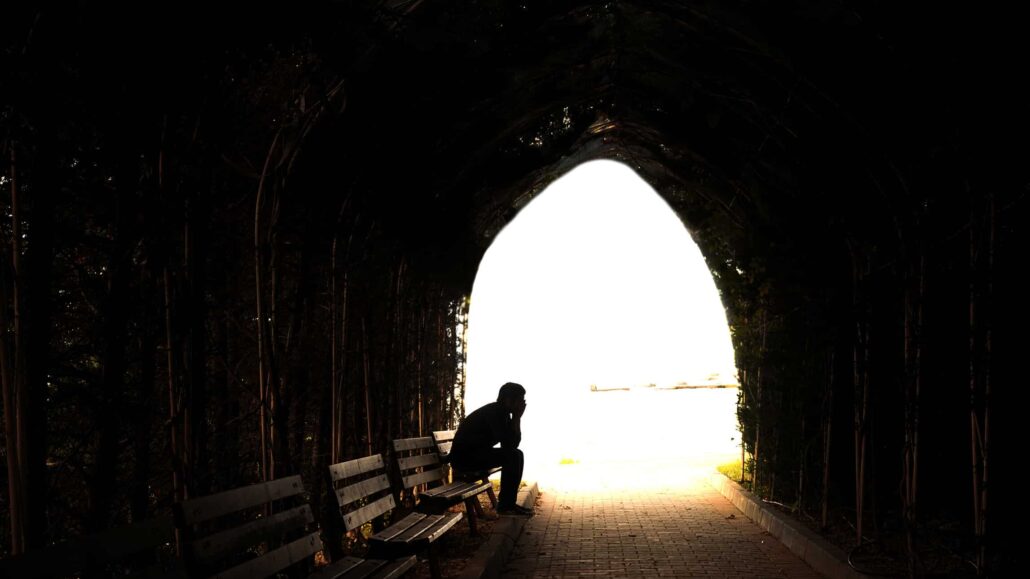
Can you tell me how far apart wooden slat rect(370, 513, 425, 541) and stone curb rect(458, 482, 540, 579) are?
506 mm

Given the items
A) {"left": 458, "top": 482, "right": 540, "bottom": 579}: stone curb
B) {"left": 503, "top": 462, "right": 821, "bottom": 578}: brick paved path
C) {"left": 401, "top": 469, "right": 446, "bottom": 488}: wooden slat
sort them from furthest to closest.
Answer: {"left": 401, "top": 469, "right": 446, "bottom": 488}: wooden slat
{"left": 503, "top": 462, "right": 821, "bottom": 578}: brick paved path
{"left": 458, "top": 482, "right": 540, "bottom": 579}: stone curb

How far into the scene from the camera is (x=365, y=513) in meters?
6.91

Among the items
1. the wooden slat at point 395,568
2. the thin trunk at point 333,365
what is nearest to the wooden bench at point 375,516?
the wooden slat at point 395,568

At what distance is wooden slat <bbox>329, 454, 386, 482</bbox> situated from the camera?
6.43 meters

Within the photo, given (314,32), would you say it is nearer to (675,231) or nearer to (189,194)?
(189,194)

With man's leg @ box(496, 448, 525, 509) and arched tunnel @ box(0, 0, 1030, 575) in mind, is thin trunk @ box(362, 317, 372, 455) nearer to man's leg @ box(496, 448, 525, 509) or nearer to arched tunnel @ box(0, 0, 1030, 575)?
arched tunnel @ box(0, 0, 1030, 575)

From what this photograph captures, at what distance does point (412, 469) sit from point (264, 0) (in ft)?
22.0

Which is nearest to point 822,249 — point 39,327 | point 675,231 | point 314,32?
point 314,32

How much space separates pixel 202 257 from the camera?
17.9ft

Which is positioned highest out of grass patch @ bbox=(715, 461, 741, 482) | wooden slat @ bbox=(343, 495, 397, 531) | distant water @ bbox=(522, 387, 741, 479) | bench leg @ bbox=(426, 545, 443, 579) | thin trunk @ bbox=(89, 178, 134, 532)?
thin trunk @ bbox=(89, 178, 134, 532)

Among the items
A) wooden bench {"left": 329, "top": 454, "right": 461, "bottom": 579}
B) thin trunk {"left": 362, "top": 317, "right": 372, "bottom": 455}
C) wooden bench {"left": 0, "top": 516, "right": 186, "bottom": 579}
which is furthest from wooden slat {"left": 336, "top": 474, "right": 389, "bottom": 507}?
wooden bench {"left": 0, "top": 516, "right": 186, "bottom": 579}

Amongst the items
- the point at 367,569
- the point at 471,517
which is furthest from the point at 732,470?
the point at 367,569

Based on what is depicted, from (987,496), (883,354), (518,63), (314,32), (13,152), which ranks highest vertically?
(518,63)

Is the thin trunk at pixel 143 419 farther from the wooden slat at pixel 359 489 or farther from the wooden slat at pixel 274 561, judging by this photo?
the wooden slat at pixel 359 489
